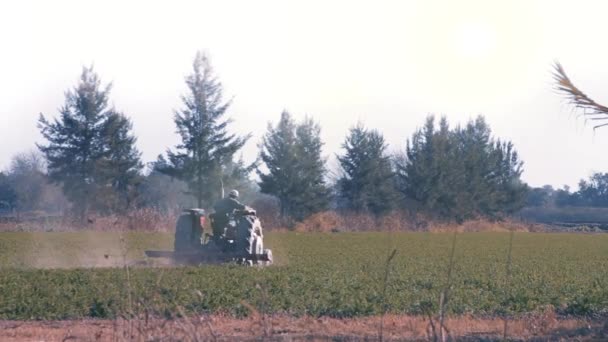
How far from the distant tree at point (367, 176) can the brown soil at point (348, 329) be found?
2121 inches

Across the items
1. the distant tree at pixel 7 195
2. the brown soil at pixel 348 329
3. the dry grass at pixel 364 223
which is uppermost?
the distant tree at pixel 7 195

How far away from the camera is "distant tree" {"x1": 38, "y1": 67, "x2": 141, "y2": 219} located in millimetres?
57219

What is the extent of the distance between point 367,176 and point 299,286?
2023 inches

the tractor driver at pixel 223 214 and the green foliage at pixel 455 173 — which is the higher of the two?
the green foliage at pixel 455 173

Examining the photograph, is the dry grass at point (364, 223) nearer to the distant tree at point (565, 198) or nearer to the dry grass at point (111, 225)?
the dry grass at point (111, 225)

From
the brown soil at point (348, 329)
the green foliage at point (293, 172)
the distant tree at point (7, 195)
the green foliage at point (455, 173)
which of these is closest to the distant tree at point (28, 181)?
the distant tree at point (7, 195)

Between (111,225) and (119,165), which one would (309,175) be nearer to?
(119,165)

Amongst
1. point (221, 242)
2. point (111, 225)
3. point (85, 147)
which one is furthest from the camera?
point (85, 147)

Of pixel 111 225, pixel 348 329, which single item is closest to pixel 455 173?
pixel 111 225

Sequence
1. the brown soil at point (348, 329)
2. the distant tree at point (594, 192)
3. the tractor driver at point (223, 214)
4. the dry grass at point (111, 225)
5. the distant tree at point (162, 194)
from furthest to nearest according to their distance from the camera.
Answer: the distant tree at point (594, 192), the distant tree at point (162, 194), the dry grass at point (111, 225), the tractor driver at point (223, 214), the brown soil at point (348, 329)

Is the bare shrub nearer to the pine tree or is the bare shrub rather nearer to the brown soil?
the pine tree

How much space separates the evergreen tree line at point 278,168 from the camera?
57500 millimetres

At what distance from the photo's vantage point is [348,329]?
12.6 meters

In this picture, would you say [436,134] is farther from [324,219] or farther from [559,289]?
[559,289]
